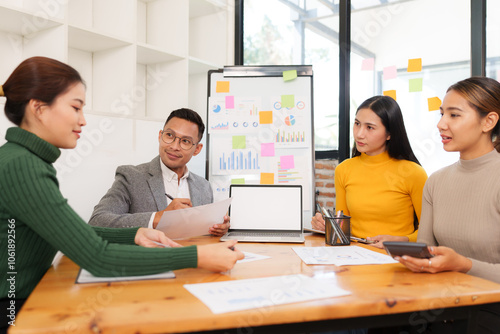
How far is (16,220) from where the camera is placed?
3.18 ft

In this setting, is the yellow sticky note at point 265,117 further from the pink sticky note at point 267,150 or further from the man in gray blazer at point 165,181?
the man in gray blazer at point 165,181

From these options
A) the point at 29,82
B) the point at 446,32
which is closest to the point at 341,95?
the point at 446,32

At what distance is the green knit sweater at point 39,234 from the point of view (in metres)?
0.90

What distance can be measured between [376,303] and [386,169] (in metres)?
1.30

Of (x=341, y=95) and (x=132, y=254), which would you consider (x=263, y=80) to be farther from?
(x=132, y=254)

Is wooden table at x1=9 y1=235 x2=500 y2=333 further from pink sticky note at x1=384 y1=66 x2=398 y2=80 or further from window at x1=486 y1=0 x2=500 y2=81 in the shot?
pink sticky note at x1=384 y1=66 x2=398 y2=80

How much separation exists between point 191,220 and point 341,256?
0.56 m

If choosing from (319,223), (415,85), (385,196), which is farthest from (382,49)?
(319,223)

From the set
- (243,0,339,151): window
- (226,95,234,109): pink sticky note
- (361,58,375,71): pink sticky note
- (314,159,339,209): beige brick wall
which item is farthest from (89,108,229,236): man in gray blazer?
(361,58,375,71): pink sticky note

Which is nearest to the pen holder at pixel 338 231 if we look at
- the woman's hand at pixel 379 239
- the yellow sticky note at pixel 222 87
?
the woman's hand at pixel 379 239

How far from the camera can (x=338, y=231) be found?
148cm

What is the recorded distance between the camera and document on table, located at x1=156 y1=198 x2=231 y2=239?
141 cm

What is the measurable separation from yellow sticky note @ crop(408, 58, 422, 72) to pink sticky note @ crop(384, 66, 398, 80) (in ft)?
0.34

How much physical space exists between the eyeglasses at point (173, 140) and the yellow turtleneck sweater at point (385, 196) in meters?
0.86
